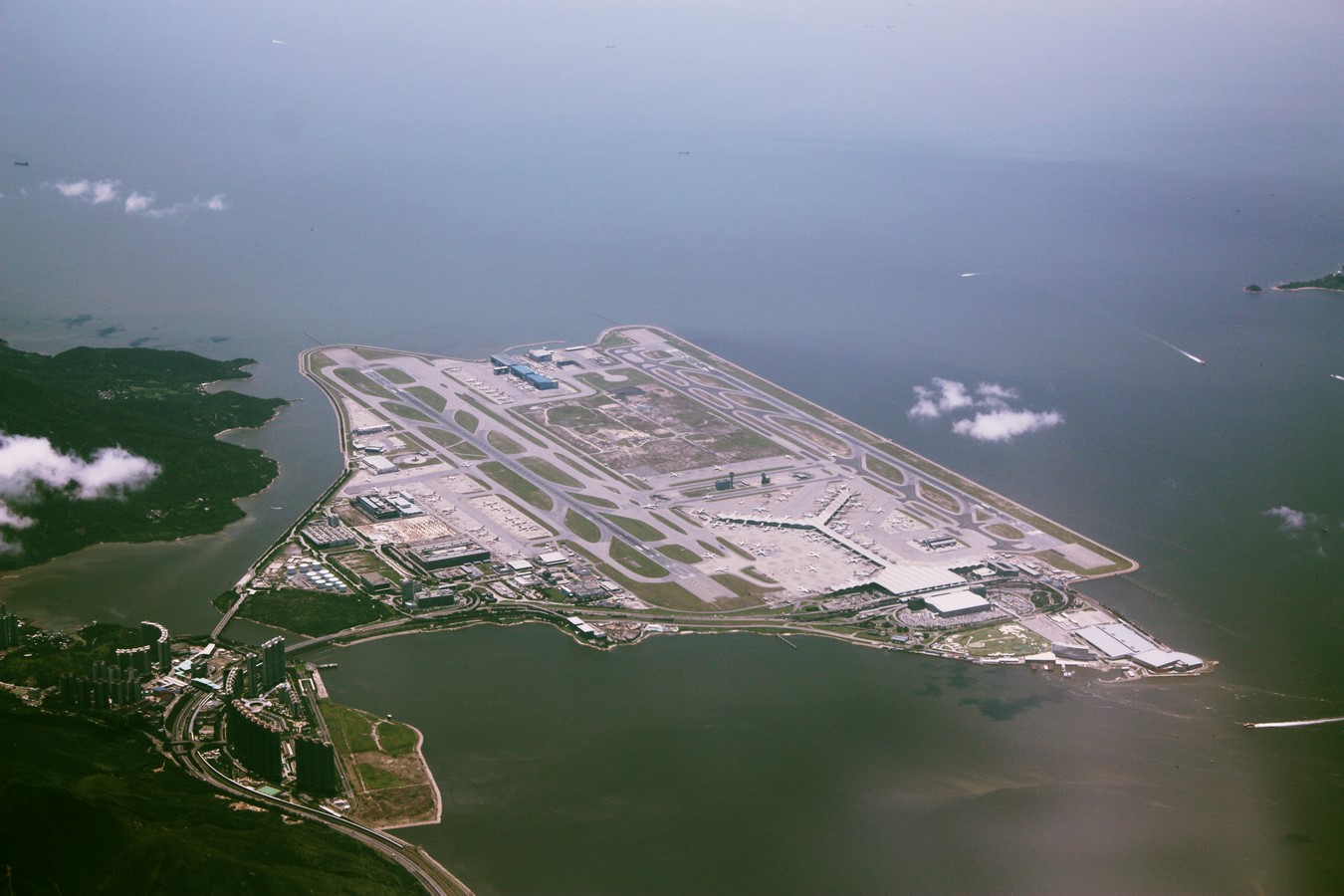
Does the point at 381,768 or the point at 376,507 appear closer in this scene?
the point at 381,768

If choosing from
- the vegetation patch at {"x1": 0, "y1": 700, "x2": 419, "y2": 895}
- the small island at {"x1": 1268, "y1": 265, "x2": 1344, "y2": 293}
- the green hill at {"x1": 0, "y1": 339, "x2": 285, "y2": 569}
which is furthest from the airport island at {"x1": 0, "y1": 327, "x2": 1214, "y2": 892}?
the small island at {"x1": 1268, "y1": 265, "x2": 1344, "y2": 293}

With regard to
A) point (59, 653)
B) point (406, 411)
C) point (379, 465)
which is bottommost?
point (406, 411)

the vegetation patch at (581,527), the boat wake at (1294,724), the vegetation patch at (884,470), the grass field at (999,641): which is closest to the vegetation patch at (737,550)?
the vegetation patch at (581,527)

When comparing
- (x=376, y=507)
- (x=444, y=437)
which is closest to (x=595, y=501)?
(x=376, y=507)

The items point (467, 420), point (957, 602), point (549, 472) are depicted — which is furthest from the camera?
point (467, 420)

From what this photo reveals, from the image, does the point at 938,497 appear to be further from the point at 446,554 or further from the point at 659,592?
the point at 446,554

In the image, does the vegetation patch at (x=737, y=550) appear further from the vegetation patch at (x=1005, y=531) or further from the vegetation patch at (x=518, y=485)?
the vegetation patch at (x=1005, y=531)

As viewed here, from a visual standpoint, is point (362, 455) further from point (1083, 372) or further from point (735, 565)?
point (1083, 372)

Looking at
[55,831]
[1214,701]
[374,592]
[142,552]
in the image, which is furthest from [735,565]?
[55,831]
